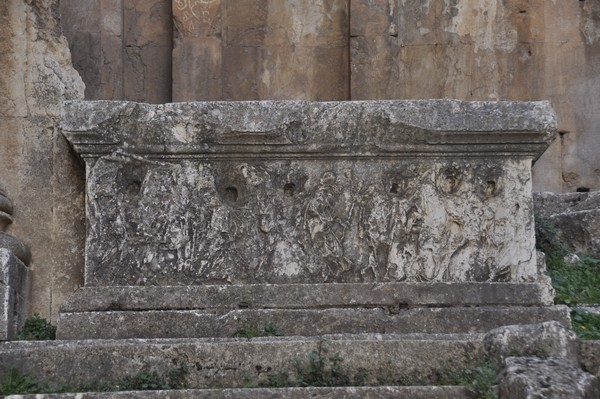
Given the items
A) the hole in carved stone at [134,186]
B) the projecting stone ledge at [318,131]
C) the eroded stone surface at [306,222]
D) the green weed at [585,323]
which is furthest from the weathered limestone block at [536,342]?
the hole in carved stone at [134,186]

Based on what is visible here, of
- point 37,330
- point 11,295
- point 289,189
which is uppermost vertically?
point 289,189

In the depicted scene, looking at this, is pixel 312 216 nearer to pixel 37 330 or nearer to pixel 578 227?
pixel 37 330

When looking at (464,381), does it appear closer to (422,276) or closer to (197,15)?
(422,276)

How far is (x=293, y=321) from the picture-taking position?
7.29 meters

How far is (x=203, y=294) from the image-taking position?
7.48 metres

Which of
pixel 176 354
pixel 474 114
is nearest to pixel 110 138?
pixel 176 354

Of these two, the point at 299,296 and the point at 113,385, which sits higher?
the point at 299,296

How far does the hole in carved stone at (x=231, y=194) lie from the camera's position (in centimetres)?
783

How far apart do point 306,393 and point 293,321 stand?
117cm

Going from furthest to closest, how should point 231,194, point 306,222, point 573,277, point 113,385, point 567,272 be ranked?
1. point 567,272
2. point 573,277
3. point 231,194
4. point 306,222
5. point 113,385

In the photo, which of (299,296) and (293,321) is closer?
(293,321)

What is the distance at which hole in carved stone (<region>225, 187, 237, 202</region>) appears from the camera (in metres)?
7.83

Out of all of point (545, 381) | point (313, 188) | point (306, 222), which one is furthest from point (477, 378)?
point (313, 188)

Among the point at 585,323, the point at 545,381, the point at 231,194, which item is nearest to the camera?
the point at 545,381
